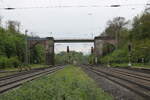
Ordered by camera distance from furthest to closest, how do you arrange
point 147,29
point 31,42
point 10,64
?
point 31,42 → point 147,29 → point 10,64

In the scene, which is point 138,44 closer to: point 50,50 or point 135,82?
point 50,50

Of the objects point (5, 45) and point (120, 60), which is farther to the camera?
point (120, 60)

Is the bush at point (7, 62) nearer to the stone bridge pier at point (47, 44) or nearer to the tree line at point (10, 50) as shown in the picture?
the tree line at point (10, 50)

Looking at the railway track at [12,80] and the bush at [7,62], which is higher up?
the bush at [7,62]

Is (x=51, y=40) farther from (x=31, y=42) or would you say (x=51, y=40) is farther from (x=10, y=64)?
(x=10, y=64)

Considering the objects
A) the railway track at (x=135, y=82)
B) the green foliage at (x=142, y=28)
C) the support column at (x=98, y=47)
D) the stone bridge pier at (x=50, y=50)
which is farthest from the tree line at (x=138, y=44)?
the railway track at (x=135, y=82)

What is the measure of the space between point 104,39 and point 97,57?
392 inches

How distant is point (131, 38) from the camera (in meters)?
102

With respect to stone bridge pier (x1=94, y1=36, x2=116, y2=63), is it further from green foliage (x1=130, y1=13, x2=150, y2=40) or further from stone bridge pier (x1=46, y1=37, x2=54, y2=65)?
green foliage (x1=130, y1=13, x2=150, y2=40)

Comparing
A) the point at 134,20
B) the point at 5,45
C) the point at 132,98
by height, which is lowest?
the point at 132,98

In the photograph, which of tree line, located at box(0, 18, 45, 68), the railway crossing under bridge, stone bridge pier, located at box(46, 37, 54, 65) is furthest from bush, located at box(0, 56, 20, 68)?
stone bridge pier, located at box(46, 37, 54, 65)

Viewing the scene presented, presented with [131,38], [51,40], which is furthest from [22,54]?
[131,38]

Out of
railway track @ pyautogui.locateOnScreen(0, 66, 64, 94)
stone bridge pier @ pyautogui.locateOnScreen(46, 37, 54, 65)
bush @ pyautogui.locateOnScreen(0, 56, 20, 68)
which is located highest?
stone bridge pier @ pyautogui.locateOnScreen(46, 37, 54, 65)

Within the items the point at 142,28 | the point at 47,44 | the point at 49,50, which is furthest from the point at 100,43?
the point at 142,28
